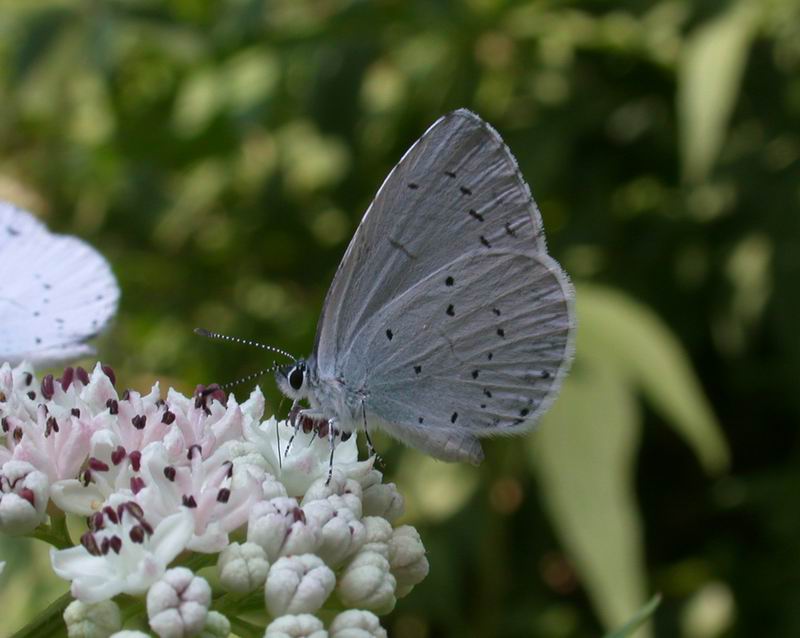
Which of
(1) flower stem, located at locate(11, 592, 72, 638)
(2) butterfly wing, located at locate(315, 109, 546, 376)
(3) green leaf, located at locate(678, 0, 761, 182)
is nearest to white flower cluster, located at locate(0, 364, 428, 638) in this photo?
(1) flower stem, located at locate(11, 592, 72, 638)

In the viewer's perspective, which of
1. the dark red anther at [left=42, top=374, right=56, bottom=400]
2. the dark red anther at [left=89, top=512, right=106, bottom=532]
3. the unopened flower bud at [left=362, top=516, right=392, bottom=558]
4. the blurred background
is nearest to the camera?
the dark red anther at [left=89, top=512, right=106, bottom=532]

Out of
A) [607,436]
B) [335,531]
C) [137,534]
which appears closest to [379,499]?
[335,531]

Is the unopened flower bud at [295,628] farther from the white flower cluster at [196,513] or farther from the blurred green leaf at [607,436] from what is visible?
the blurred green leaf at [607,436]

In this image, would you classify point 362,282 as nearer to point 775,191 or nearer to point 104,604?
point 104,604

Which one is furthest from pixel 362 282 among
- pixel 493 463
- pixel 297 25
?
pixel 297 25

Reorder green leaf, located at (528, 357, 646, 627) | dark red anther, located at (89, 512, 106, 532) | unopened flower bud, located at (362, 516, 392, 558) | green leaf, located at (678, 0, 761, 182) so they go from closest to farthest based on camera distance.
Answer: dark red anther, located at (89, 512, 106, 532), unopened flower bud, located at (362, 516, 392, 558), green leaf, located at (528, 357, 646, 627), green leaf, located at (678, 0, 761, 182)

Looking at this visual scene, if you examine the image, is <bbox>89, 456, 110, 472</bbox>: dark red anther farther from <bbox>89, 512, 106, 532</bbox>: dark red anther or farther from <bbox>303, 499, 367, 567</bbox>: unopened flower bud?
<bbox>303, 499, 367, 567</bbox>: unopened flower bud

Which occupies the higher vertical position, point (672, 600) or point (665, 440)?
point (665, 440)

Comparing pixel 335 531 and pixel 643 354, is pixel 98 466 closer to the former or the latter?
pixel 335 531
